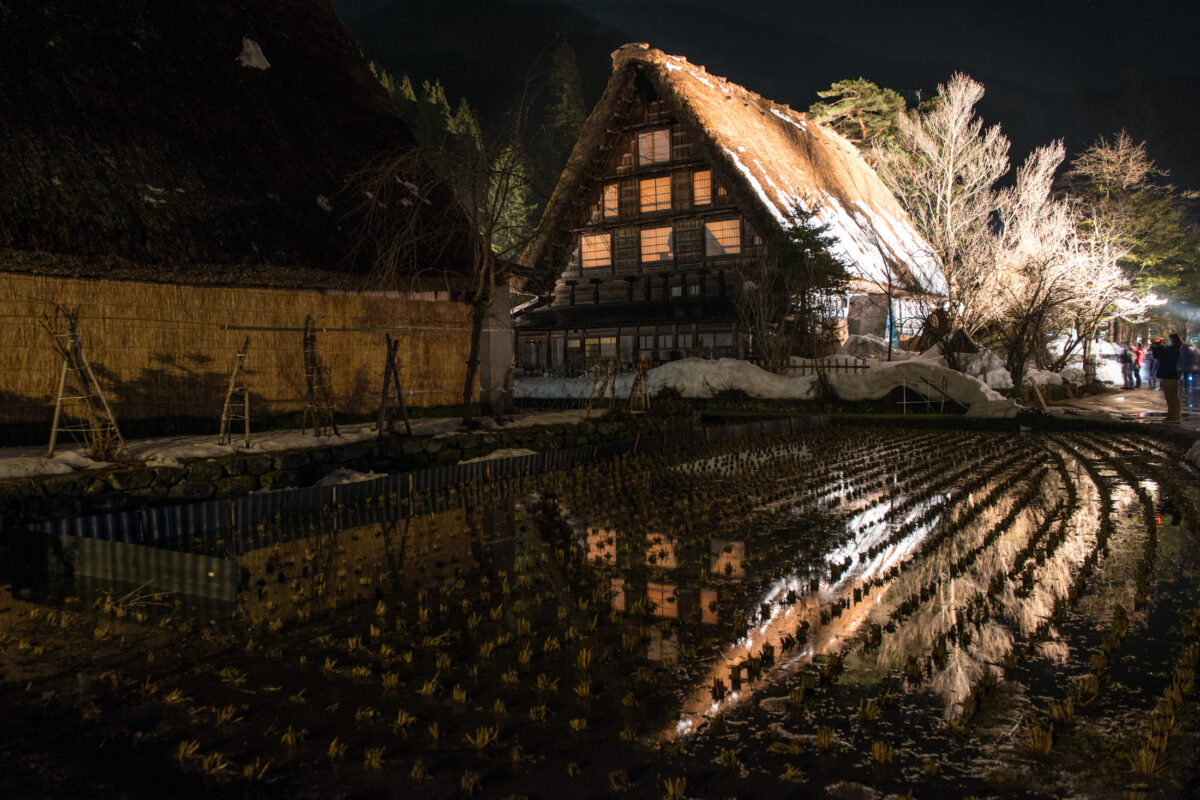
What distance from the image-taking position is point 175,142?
36.0 feet

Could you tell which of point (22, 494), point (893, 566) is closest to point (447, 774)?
point (893, 566)

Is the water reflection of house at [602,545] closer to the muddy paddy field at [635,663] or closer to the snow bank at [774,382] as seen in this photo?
the muddy paddy field at [635,663]

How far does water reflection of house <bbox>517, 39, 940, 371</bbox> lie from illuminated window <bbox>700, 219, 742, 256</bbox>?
0.04 m

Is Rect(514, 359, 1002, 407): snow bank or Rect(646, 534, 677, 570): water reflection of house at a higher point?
Rect(514, 359, 1002, 407): snow bank

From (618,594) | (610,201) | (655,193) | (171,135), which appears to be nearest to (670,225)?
(655,193)

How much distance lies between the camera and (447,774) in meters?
2.93

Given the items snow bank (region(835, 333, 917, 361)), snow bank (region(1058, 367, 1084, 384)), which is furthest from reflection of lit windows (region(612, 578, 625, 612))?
snow bank (region(1058, 367, 1084, 384))

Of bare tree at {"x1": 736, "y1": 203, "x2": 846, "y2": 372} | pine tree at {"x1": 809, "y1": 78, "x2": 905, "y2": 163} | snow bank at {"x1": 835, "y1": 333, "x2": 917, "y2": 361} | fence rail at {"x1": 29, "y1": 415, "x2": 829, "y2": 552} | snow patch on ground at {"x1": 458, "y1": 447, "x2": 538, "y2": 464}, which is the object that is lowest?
fence rail at {"x1": 29, "y1": 415, "x2": 829, "y2": 552}

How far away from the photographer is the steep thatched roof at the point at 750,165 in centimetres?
2395

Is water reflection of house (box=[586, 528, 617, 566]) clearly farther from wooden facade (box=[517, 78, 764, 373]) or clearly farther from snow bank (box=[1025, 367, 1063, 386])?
snow bank (box=[1025, 367, 1063, 386])

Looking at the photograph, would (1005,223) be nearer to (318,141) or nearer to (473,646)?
(318,141)

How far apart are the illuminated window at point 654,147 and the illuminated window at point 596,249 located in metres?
2.92

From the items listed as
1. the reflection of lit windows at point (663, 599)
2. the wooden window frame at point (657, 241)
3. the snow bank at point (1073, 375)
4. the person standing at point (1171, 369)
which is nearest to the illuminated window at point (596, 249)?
the wooden window frame at point (657, 241)

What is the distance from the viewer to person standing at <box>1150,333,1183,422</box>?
557 inches
